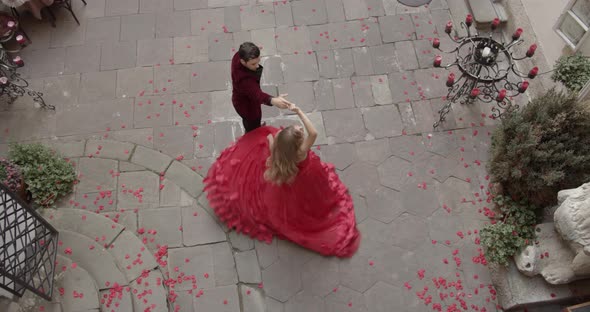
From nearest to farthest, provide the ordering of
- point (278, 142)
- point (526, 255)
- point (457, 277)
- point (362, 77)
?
point (278, 142), point (526, 255), point (457, 277), point (362, 77)

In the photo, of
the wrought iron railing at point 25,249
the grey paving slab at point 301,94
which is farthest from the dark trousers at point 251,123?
the wrought iron railing at point 25,249

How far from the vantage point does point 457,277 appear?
4816 mm

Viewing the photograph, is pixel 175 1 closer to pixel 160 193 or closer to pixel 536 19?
pixel 160 193

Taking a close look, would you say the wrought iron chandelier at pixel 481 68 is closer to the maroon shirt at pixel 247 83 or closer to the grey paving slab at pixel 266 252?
the maroon shirt at pixel 247 83

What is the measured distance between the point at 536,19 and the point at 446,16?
1.09 m

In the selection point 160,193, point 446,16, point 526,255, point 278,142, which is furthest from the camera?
point 446,16

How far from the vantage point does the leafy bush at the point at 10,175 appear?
4832mm

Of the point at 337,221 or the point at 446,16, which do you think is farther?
the point at 446,16

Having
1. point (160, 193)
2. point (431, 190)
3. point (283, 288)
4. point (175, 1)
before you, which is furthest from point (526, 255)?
point (175, 1)

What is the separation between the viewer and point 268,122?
5621mm

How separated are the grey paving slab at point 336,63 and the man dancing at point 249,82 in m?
1.59

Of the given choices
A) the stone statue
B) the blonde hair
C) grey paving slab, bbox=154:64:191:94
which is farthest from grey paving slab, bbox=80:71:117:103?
the stone statue

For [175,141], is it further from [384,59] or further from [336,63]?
[384,59]

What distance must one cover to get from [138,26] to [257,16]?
1.57 m
